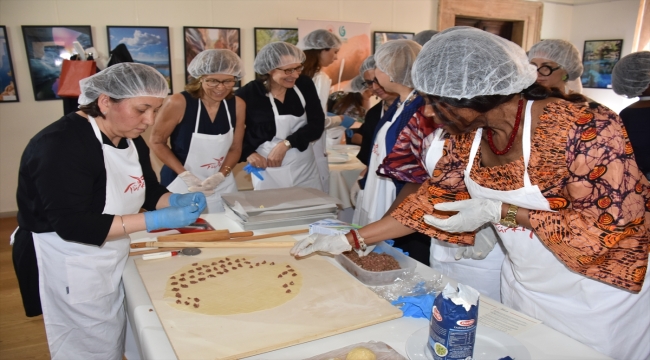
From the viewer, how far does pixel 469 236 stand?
1.62 m

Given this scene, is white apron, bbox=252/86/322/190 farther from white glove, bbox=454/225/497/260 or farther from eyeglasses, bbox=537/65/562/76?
white glove, bbox=454/225/497/260

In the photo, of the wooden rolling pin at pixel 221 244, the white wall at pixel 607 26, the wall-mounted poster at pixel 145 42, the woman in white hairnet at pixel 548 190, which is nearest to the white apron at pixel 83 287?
the wooden rolling pin at pixel 221 244

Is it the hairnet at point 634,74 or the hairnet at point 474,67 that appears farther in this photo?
the hairnet at point 634,74

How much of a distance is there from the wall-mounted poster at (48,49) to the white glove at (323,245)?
12.8 feet

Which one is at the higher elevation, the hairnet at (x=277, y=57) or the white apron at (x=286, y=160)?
the hairnet at (x=277, y=57)

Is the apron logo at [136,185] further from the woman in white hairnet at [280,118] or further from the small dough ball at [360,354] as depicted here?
the woman in white hairnet at [280,118]

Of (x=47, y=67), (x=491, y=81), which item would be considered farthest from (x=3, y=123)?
(x=491, y=81)

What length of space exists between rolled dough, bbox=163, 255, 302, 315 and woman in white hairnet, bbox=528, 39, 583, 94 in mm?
2135

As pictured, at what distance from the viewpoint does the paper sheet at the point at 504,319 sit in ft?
4.10

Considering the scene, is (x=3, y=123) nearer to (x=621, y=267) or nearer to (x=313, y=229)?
(x=313, y=229)

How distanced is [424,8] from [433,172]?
5.31 metres

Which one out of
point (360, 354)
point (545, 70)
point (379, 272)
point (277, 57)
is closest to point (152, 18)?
point (277, 57)

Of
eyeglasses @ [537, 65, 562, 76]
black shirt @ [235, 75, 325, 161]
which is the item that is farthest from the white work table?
eyeglasses @ [537, 65, 562, 76]

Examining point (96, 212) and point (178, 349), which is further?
point (96, 212)
